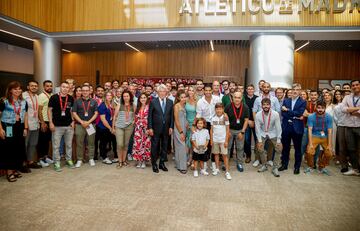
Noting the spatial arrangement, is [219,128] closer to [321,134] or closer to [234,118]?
[234,118]

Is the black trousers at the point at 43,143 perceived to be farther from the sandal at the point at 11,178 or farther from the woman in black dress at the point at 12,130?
the sandal at the point at 11,178

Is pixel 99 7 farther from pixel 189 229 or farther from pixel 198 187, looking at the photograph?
pixel 189 229

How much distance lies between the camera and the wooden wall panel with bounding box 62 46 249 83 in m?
12.8

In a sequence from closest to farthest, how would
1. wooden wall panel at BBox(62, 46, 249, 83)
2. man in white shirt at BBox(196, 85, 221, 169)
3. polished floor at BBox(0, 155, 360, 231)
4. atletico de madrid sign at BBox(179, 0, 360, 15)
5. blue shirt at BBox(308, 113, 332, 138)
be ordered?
polished floor at BBox(0, 155, 360, 231)
blue shirt at BBox(308, 113, 332, 138)
man in white shirt at BBox(196, 85, 221, 169)
atletico de madrid sign at BBox(179, 0, 360, 15)
wooden wall panel at BBox(62, 46, 249, 83)

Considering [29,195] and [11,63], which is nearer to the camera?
[29,195]

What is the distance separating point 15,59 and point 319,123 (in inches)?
549

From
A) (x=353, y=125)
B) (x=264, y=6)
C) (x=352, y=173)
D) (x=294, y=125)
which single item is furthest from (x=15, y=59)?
(x=352, y=173)

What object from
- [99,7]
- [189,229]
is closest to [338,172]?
[189,229]

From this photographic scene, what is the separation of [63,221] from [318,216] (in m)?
3.07

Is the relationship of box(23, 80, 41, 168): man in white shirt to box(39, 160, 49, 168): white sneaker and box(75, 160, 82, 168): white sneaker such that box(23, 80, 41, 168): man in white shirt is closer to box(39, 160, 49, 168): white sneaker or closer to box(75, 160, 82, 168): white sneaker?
box(39, 160, 49, 168): white sneaker

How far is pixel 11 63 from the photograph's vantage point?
12500 millimetres

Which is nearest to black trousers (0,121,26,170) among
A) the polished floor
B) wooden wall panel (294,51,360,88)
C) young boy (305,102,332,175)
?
the polished floor

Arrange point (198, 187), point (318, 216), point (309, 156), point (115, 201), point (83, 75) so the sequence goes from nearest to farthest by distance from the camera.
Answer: point (318, 216) → point (115, 201) → point (198, 187) → point (309, 156) → point (83, 75)

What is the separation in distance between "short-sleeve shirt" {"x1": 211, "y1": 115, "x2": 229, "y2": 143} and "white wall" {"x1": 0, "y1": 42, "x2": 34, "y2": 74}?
1191 centimetres
